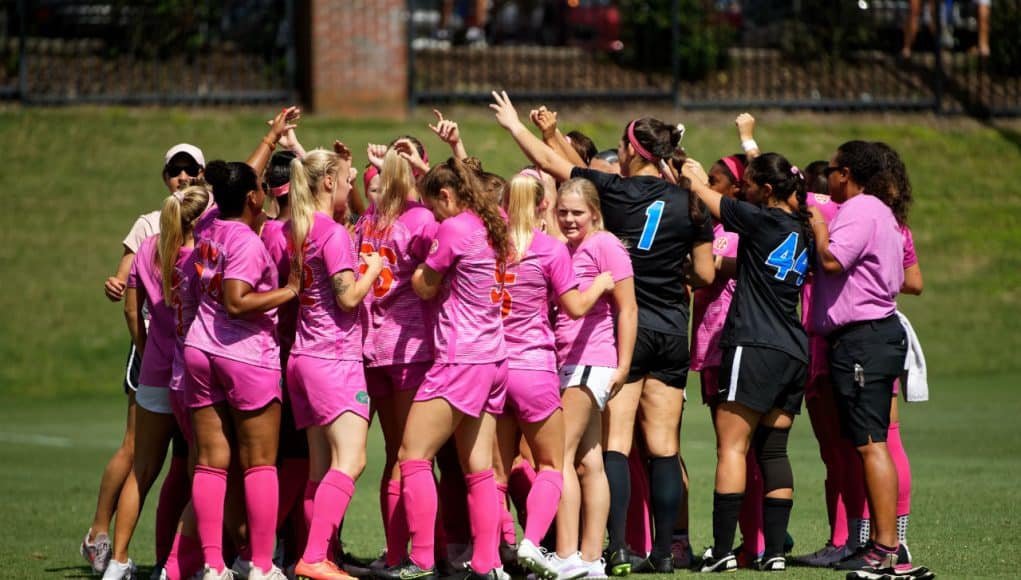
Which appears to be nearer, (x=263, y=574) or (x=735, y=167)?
(x=263, y=574)

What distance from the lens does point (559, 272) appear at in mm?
6734

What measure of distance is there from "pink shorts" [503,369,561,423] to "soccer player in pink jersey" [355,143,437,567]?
1.42 ft

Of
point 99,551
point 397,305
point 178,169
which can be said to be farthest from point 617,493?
point 178,169

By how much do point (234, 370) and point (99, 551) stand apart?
5.33 feet

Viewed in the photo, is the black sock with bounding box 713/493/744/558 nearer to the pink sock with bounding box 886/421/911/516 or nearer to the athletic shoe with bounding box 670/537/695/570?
the athletic shoe with bounding box 670/537/695/570

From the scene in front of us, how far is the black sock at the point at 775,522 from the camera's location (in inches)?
283

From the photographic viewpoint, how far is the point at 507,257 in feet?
21.9

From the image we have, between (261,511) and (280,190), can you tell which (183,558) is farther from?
(280,190)

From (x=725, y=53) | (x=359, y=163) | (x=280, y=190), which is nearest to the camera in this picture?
(x=280, y=190)

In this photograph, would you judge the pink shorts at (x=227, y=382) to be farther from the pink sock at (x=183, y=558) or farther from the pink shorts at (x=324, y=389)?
the pink sock at (x=183, y=558)

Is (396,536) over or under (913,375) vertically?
under

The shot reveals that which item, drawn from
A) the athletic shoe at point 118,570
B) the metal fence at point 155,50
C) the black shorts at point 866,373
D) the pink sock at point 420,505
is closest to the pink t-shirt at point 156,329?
the athletic shoe at point 118,570

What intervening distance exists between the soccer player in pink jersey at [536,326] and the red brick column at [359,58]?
13.7 metres

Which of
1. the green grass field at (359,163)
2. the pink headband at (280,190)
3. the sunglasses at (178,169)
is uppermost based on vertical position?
the sunglasses at (178,169)
